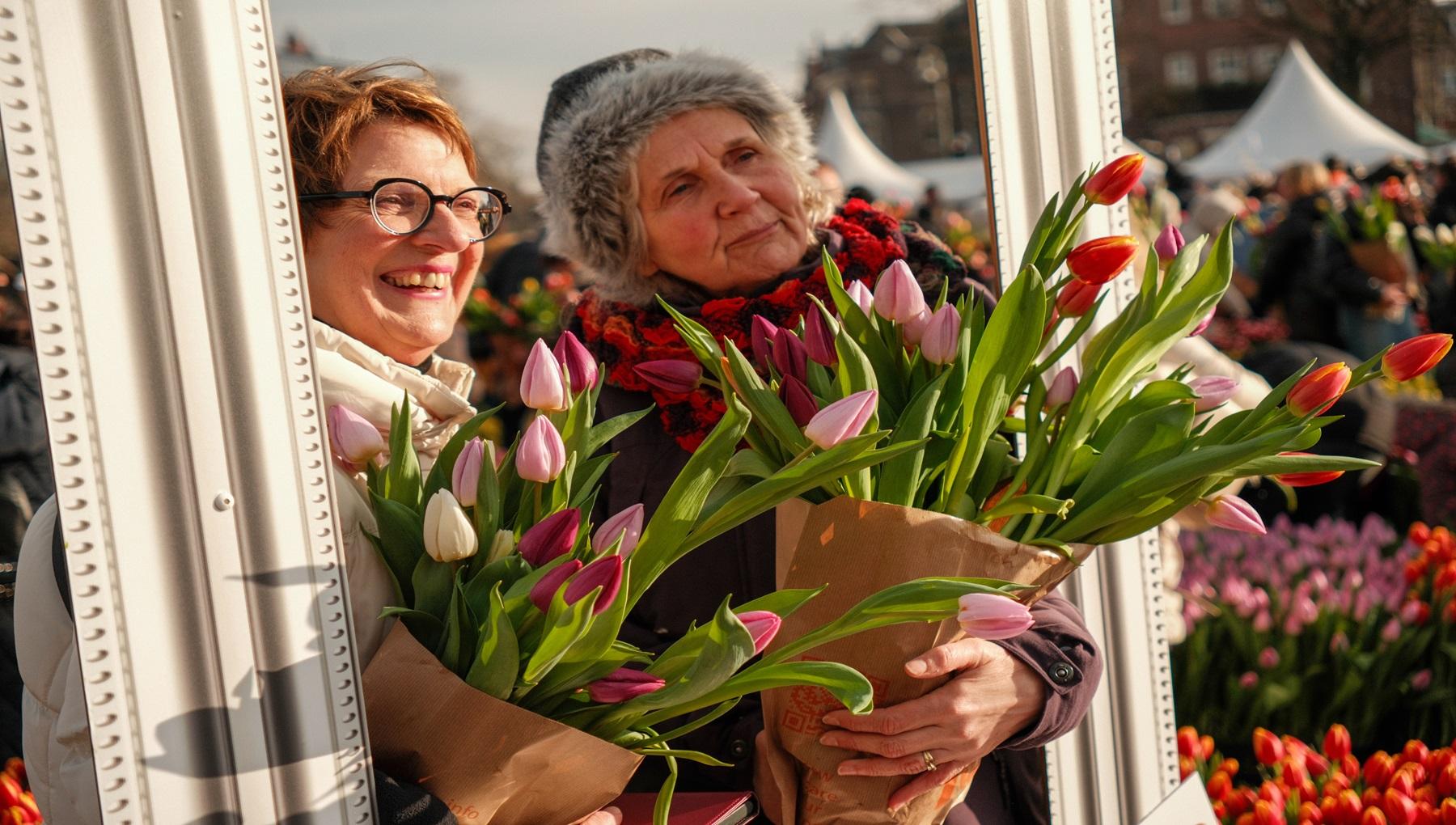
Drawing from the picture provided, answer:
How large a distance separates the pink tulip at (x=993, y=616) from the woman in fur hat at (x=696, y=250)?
0.43 metres

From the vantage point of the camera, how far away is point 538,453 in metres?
1.01

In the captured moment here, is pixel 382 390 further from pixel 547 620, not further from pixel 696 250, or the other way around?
pixel 696 250

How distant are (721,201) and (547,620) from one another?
785mm

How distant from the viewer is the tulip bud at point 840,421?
1039 millimetres

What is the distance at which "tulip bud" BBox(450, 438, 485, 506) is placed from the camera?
3.39ft

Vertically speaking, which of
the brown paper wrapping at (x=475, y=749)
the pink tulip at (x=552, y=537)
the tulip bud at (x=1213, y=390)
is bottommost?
the brown paper wrapping at (x=475, y=749)

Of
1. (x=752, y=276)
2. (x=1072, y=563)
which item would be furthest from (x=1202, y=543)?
(x=1072, y=563)

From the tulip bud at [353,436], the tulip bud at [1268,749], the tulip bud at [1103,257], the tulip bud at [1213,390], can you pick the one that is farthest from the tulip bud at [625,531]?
the tulip bud at [1268,749]

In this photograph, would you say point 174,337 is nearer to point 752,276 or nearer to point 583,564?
point 583,564

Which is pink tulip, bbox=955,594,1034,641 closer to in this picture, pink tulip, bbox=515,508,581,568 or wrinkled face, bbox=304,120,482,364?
pink tulip, bbox=515,508,581,568

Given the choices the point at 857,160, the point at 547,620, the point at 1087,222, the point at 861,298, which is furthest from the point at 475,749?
the point at 857,160

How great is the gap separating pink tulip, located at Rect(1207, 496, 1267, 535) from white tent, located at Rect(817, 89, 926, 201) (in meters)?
15.4

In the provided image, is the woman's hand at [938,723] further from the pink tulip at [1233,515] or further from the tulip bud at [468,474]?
the tulip bud at [468,474]

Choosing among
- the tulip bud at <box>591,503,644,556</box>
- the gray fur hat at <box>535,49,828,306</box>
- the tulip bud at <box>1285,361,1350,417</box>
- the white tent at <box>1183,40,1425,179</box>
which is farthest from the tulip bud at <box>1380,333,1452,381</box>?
the white tent at <box>1183,40,1425,179</box>
